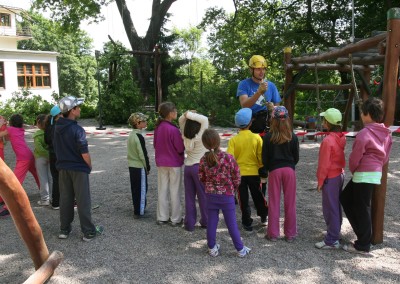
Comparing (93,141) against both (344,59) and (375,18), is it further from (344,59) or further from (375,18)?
(375,18)

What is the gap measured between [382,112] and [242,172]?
5.01 feet

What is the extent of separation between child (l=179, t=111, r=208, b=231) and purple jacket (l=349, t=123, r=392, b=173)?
5.30 ft

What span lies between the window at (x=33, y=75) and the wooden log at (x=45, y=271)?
2738 cm

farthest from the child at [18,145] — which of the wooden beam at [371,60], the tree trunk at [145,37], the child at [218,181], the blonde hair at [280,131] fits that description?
the tree trunk at [145,37]

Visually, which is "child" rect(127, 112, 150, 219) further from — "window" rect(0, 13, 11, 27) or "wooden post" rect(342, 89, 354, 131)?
"window" rect(0, 13, 11, 27)

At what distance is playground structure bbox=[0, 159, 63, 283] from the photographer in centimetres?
268

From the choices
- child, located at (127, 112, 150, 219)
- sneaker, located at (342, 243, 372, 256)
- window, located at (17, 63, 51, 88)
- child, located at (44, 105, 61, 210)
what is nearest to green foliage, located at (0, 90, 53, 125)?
window, located at (17, 63, 51, 88)

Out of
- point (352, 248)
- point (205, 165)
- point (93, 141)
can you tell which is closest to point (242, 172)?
point (205, 165)

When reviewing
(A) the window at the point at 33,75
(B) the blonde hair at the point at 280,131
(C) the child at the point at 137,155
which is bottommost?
(C) the child at the point at 137,155

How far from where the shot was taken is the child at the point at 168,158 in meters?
4.54

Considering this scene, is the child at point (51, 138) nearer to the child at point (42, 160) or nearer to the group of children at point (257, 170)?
the group of children at point (257, 170)

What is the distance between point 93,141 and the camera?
12.4 meters

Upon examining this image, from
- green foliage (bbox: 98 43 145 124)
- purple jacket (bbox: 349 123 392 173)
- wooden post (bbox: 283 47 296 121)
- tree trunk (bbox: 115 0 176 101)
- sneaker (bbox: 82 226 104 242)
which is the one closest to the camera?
purple jacket (bbox: 349 123 392 173)

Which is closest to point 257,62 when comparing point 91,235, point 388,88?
point 388,88
